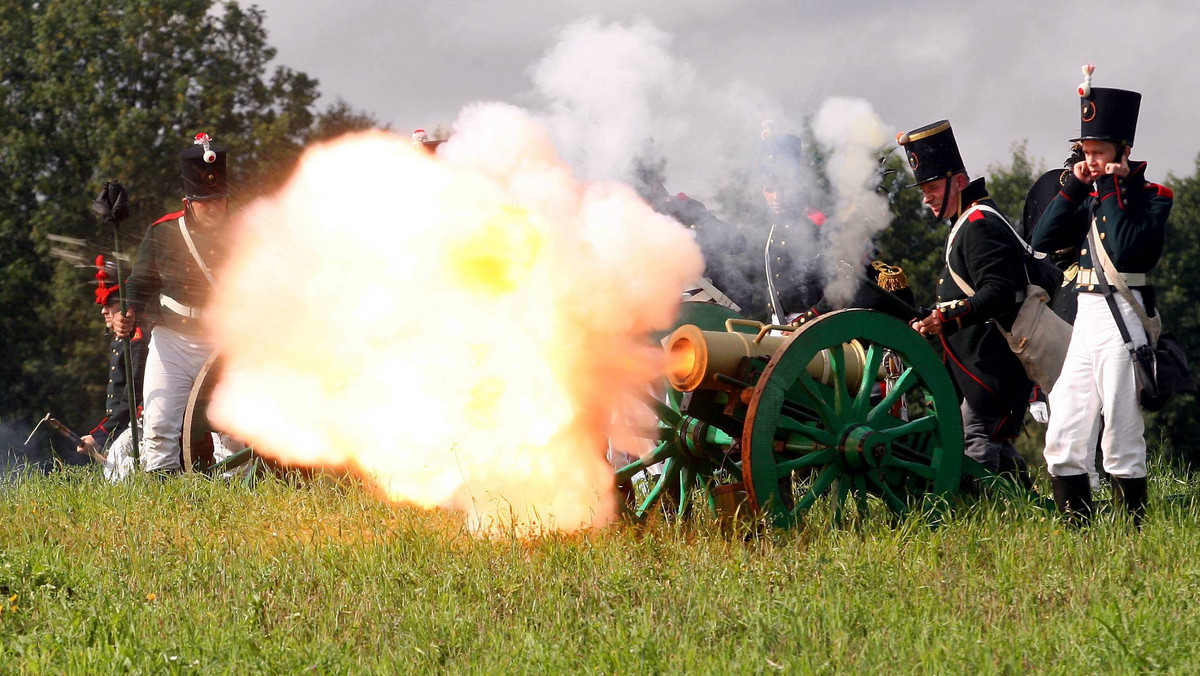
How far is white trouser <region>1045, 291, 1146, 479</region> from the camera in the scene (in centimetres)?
527

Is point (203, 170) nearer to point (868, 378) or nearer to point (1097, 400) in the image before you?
point (868, 378)

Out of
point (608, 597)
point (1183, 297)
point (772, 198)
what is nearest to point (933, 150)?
point (772, 198)

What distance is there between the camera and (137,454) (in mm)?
7773

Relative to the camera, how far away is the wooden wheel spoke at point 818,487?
5.07 m

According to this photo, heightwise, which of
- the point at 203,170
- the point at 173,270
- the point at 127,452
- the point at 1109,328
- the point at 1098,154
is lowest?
the point at 127,452

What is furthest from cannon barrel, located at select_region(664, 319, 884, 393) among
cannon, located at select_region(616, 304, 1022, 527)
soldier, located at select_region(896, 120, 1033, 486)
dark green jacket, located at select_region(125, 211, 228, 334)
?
dark green jacket, located at select_region(125, 211, 228, 334)

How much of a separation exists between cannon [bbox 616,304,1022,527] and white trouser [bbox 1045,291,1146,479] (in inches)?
15.1

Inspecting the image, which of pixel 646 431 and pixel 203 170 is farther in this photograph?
pixel 203 170

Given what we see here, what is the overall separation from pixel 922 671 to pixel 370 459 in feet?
10.3

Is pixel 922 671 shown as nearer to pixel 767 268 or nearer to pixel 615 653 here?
pixel 615 653

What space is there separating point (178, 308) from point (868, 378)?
4398 mm

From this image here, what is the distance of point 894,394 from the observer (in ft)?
17.8

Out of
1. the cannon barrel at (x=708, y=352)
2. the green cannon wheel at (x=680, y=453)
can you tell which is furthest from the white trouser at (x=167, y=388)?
the cannon barrel at (x=708, y=352)

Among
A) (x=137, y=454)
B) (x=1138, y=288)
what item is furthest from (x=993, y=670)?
(x=137, y=454)
